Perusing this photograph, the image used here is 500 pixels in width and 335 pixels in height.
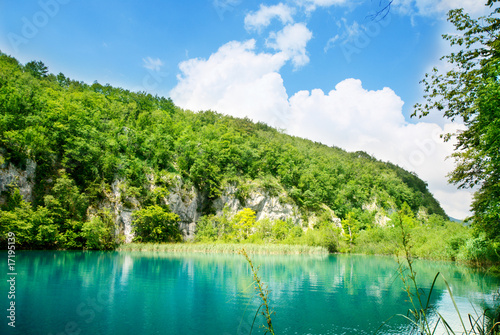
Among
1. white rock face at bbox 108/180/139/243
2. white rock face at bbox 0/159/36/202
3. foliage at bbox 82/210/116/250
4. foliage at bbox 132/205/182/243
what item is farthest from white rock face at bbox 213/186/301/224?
white rock face at bbox 0/159/36/202

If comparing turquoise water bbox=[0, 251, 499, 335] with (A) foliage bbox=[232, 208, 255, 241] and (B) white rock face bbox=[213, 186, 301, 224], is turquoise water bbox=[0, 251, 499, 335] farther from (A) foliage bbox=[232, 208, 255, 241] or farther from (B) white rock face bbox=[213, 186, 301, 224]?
(B) white rock face bbox=[213, 186, 301, 224]

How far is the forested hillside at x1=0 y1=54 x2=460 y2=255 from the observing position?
111 ft

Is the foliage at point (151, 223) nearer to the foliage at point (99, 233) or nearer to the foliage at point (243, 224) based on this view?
the foliage at point (99, 233)

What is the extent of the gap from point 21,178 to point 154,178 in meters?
18.4

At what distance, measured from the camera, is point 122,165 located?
4622 cm

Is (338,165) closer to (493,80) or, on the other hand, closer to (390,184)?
(390,184)

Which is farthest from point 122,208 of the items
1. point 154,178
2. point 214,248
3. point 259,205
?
point 259,205

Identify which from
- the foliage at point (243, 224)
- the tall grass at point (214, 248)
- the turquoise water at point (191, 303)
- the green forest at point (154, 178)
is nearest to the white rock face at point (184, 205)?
the green forest at point (154, 178)

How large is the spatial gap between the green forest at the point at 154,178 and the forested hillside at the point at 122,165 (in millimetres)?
171

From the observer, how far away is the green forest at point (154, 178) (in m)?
33.2

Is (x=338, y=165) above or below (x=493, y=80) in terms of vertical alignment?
above

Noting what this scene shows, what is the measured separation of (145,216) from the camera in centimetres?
4222

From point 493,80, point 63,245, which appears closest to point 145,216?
point 63,245

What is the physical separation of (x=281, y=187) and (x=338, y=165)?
81.7 ft
